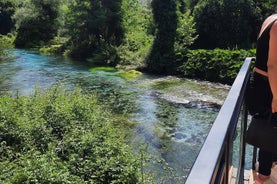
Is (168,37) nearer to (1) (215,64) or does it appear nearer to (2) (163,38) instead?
(2) (163,38)

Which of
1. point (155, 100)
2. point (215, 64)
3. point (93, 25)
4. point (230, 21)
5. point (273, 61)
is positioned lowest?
point (155, 100)

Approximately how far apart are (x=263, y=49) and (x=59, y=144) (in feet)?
20.1

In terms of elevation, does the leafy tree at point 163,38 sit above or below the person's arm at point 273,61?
below

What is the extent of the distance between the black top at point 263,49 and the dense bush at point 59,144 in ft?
15.0

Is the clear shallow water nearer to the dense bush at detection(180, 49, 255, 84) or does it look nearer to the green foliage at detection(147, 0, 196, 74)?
the dense bush at detection(180, 49, 255, 84)

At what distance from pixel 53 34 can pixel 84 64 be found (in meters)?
12.2

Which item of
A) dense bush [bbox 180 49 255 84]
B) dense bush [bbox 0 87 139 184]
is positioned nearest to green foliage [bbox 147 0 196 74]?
dense bush [bbox 180 49 255 84]

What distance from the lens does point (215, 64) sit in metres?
19.2

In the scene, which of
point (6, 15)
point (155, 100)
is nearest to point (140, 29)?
point (155, 100)

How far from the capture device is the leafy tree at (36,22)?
111ft

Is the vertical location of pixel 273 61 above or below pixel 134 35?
above

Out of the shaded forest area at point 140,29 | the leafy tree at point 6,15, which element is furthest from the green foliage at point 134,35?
the leafy tree at point 6,15

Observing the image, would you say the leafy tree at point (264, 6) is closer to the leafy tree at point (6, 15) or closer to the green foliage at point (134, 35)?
the green foliage at point (134, 35)

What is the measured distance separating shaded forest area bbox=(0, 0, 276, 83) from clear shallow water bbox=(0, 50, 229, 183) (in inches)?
84.2
